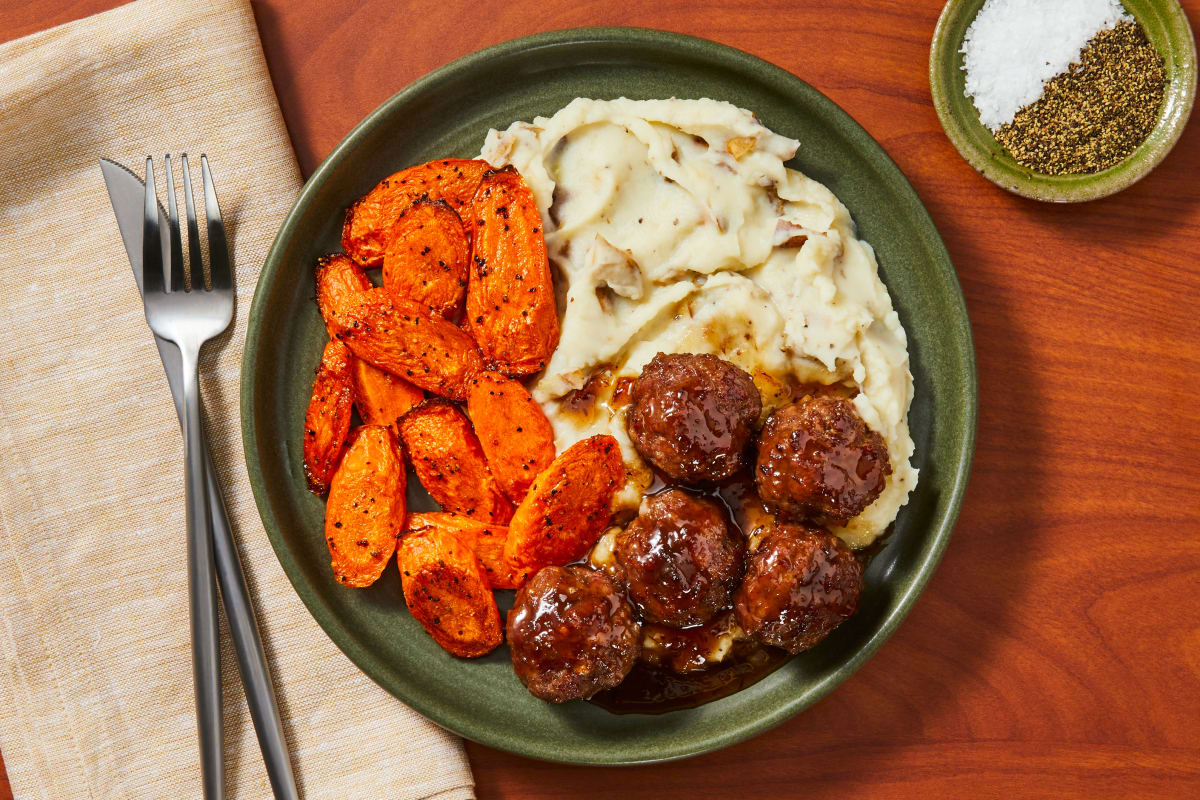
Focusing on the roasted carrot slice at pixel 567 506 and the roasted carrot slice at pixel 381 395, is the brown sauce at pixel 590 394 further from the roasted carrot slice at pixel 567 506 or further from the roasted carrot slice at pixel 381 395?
the roasted carrot slice at pixel 381 395

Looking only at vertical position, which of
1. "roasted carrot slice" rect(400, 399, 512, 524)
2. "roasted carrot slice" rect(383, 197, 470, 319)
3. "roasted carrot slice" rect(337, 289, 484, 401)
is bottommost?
"roasted carrot slice" rect(400, 399, 512, 524)

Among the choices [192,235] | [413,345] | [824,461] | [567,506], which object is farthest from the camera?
[192,235]

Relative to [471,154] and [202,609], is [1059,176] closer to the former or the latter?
[471,154]

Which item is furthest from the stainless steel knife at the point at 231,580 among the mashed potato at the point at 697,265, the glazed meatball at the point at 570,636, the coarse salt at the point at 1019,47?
the coarse salt at the point at 1019,47

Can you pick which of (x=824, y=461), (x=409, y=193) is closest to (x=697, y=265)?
(x=824, y=461)

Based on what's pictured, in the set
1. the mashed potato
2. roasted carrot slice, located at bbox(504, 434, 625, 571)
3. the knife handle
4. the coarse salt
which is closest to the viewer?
roasted carrot slice, located at bbox(504, 434, 625, 571)

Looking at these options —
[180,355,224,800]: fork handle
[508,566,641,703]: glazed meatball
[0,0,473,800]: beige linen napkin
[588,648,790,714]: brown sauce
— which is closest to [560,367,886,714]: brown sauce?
[588,648,790,714]: brown sauce

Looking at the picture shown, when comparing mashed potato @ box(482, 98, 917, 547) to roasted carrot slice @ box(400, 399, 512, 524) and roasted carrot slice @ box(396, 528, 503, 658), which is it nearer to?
roasted carrot slice @ box(400, 399, 512, 524)
